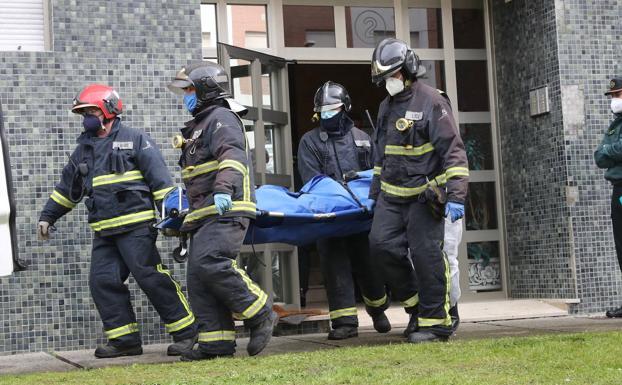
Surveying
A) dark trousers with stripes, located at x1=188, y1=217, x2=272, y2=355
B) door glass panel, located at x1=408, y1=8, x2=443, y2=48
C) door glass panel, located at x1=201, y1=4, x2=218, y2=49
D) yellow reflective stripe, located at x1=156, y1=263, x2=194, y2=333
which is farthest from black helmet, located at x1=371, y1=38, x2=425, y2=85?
door glass panel, located at x1=408, y1=8, x2=443, y2=48

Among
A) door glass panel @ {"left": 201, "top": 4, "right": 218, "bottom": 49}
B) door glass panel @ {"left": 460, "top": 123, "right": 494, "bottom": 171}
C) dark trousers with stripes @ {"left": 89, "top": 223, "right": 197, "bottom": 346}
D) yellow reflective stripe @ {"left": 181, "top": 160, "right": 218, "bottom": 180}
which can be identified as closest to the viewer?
yellow reflective stripe @ {"left": 181, "top": 160, "right": 218, "bottom": 180}

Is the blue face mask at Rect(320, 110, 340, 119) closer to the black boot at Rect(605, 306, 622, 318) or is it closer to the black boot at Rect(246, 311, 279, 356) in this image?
the black boot at Rect(246, 311, 279, 356)

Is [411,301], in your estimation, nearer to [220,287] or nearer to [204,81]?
[220,287]

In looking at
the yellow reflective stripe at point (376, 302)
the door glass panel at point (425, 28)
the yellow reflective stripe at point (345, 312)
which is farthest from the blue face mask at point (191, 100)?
the door glass panel at point (425, 28)

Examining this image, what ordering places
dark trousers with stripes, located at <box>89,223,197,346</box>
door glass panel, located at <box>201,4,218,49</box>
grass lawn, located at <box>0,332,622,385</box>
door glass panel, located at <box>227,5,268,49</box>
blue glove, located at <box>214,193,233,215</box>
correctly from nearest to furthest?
grass lawn, located at <box>0,332,622,385</box> < blue glove, located at <box>214,193,233,215</box> < dark trousers with stripes, located at <box>89,223,197,346</box> < door glass panel, located at <box>201,4,218,49</box> < door glass panel, located at <box>227,5,268,49</box>

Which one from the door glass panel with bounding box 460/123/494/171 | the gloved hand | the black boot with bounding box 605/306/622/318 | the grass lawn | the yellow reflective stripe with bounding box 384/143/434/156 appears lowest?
the black boot with bounding box 605/306/622/318

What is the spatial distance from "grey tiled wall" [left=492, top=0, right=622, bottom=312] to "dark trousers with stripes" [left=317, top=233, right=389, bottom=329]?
2621 millimetres

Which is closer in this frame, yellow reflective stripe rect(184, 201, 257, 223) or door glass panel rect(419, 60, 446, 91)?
yellow reflective stripe rect(184, 201, 257, 223)

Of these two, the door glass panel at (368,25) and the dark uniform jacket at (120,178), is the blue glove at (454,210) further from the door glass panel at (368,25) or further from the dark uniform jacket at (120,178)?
the door glass panel at (368,25)

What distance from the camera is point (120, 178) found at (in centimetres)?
816

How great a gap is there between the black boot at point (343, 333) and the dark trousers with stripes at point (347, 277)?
0.04 metres

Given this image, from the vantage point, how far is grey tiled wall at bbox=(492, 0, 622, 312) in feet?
34.9

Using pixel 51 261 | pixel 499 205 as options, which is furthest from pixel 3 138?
pixel 499 205

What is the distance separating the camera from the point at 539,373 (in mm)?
5902
